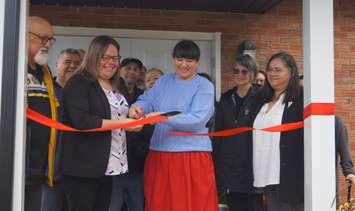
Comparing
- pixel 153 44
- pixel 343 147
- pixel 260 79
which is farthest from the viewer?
pixel 153 44

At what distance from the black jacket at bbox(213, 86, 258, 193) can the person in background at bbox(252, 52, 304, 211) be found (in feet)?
0.52

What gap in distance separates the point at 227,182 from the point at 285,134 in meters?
0.75

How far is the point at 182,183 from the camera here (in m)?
3.91

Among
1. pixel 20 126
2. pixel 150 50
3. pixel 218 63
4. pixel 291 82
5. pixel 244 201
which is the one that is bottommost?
pixel 244 201

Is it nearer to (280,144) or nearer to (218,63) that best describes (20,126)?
(280,144)

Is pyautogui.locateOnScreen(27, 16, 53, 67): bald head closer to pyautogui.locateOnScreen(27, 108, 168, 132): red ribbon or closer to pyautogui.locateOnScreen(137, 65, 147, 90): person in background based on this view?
pyautogui.locateOnScreen(27, 108, 168, 132): red ribbon

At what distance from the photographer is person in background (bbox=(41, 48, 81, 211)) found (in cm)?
390

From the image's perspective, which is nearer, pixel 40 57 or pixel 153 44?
pixel 40 57

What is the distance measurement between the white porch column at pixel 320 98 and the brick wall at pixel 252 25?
10.4 ft

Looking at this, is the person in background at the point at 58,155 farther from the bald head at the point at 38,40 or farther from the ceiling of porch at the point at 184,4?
the ceiling of porch at the point at 184,4

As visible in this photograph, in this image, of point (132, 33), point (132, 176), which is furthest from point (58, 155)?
point (132, 33)

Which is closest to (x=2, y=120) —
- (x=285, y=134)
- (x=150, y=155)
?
(x=150, y=155)

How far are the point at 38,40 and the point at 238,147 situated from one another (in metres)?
1.76

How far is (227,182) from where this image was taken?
4344 millimetres
